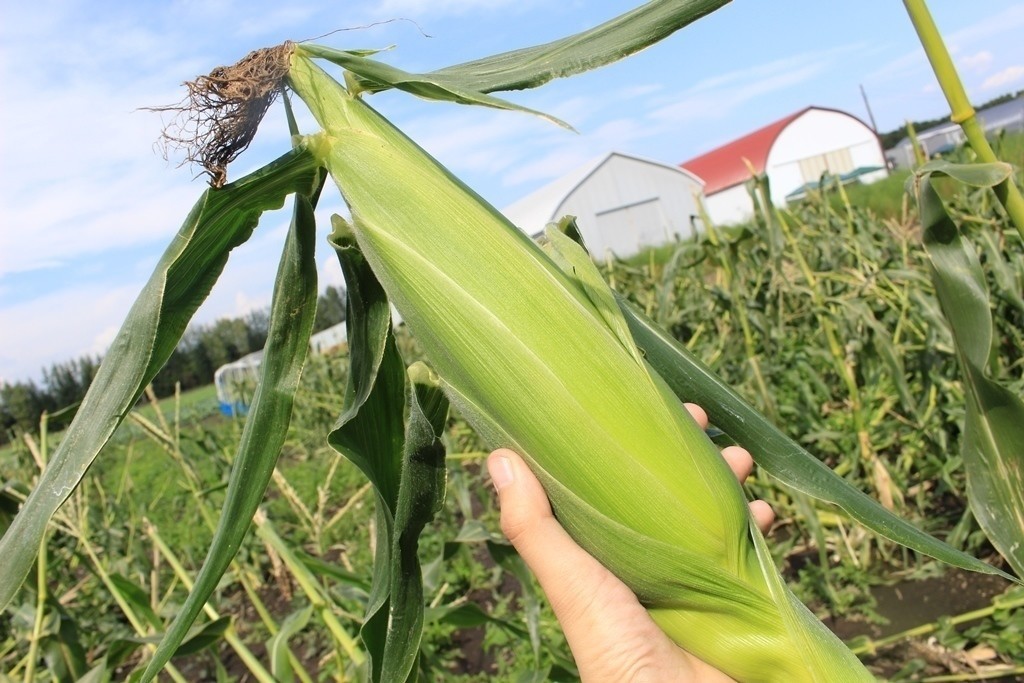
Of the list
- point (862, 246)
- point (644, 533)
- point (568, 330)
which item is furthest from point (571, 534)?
point (862, 246)

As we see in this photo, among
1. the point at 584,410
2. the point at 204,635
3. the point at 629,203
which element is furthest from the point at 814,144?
the point at 584,410

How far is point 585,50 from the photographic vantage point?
0.73 m

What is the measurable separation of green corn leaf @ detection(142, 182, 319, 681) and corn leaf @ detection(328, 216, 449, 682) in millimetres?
51

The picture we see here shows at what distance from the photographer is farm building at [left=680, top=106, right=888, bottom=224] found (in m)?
31.2

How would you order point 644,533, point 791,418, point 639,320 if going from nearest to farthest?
point 644,533, point 639,320, point 791,418

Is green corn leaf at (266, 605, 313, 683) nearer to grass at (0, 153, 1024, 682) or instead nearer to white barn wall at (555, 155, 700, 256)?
grass at (0, 153, 1024, 682)

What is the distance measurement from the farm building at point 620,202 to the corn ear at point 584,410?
24.5m

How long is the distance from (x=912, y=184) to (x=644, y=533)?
523 mm

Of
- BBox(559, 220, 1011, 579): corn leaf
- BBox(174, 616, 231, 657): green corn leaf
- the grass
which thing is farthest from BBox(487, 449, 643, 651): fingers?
BBox(174, 616, 231, 657): green corn leaf

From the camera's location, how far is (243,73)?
83 centimetres

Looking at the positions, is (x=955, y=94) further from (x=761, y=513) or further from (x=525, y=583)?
(x=525, y=583)

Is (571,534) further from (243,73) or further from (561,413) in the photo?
(243,73)

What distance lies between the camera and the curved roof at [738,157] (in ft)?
102

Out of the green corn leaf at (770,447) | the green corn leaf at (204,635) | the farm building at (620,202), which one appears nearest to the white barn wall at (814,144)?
the farm building at (620,202)
